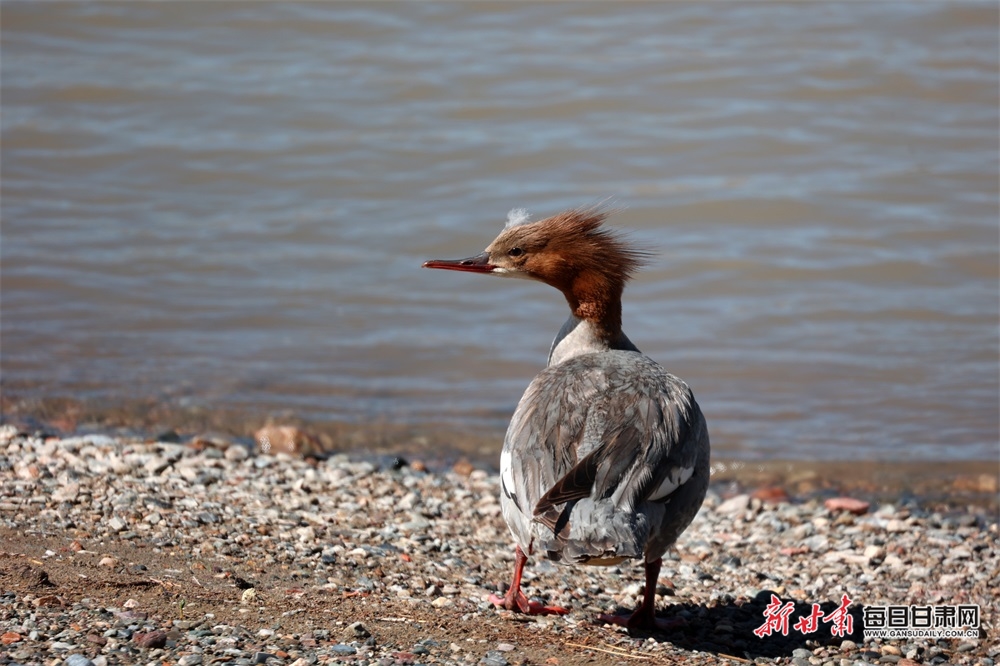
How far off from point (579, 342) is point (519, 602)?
1.42 m

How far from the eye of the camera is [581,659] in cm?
454

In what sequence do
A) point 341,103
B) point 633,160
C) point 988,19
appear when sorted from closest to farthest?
point 633,160 → point 341,103 → point 988,19

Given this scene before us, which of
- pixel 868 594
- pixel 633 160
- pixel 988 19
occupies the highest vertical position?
pixel 988 19

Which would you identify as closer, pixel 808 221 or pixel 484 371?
pixel 484 371

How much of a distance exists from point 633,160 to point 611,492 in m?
9.24

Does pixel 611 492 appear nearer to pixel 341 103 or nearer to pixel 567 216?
pixel 567 216

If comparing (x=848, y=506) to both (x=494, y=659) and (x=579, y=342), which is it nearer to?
(x=579, y=342)

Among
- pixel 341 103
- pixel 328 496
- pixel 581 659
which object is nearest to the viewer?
pixel 581 659

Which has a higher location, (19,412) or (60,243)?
(60,243)

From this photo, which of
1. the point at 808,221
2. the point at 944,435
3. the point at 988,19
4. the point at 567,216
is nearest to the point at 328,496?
the point at 567,216

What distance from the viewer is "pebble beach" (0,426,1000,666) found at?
4367mm

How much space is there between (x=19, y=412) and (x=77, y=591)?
3908mm

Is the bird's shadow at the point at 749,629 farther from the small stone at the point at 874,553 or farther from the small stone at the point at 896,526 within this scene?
the small stone at the point at 896,526

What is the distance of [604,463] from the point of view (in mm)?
4684
